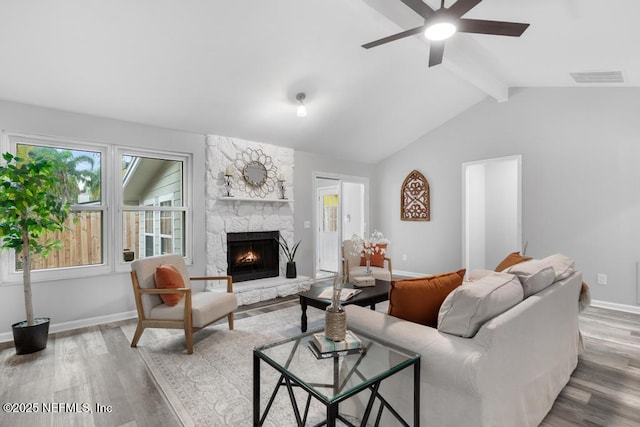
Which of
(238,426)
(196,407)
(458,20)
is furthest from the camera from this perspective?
(458,20)

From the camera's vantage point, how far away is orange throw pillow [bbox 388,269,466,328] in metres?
1.92

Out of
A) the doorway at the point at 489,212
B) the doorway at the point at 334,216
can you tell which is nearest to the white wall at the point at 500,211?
the doorway at the point at 489,212

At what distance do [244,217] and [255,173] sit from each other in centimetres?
70

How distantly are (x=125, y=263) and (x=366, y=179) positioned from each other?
4622 mm

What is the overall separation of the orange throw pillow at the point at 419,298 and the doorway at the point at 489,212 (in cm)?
429

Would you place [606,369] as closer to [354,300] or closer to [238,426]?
[354,300]

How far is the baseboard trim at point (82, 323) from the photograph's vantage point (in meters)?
3.36

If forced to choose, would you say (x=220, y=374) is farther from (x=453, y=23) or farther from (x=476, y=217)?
(x=476, y=217)

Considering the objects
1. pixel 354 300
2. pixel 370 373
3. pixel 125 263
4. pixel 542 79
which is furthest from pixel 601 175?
pixel 125 263

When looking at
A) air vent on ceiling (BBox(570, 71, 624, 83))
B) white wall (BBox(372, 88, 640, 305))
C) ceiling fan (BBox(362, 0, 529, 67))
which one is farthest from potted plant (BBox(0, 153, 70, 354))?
air vent on ceiling (BBox(570, 71, 624, 83))

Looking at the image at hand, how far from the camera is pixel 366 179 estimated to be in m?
6.99

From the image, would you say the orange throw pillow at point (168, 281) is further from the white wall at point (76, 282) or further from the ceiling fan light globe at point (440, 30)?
the ceiling fan light globe at point (440, 30)

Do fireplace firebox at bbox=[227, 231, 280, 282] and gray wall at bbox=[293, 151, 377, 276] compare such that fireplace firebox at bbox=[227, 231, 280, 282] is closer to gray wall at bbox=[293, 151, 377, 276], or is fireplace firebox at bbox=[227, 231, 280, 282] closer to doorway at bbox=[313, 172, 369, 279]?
gray wall at bbox=[293, 151, 377, 276]

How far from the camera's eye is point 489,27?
2436mm
